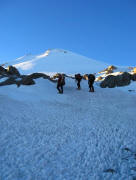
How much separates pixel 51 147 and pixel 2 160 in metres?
1.66

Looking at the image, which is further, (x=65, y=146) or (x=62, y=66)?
(x=62, y=66)

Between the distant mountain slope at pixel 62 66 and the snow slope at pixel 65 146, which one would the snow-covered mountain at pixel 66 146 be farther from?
the distant mountain slope at pixel 62 66

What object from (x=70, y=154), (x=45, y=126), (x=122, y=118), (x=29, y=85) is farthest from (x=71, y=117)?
(x=29, y=85)

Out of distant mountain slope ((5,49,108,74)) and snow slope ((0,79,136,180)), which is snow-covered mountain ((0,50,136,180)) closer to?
snow slope ((0,79,136,180))

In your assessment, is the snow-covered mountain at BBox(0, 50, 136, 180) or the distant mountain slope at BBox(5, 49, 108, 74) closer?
the snow-covered mountain at BBox(0, 50, 136, 180)

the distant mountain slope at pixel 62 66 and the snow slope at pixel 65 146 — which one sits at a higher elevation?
the distant mountain slope at pixel 62 66

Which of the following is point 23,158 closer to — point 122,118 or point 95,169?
point 95,169

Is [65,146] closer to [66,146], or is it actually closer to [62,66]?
[66,146]

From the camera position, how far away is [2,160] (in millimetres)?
4238

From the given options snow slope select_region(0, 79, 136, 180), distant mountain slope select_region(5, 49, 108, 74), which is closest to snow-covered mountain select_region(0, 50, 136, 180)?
snow slope select_region(0, 79, 136, 180)

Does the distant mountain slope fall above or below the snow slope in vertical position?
above

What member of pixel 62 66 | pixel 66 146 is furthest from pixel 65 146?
pixel 62 66

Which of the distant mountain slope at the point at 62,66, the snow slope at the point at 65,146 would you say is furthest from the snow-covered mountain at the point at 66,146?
the distant mountain slope at the point at 62,66

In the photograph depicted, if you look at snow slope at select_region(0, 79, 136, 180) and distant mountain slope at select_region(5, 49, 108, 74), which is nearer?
snow slope at select_region(0, 79, 136, 180)
